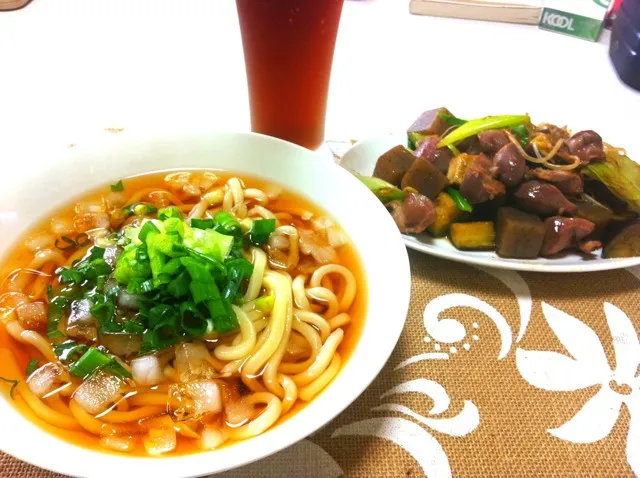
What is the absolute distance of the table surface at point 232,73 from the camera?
2068 millimetres

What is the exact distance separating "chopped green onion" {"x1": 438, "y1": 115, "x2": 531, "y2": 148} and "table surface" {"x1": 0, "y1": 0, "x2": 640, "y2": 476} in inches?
11.1

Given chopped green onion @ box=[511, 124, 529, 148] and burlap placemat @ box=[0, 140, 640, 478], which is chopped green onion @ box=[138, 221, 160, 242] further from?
chopped green onion @ box=[511, 124, 529, 148]

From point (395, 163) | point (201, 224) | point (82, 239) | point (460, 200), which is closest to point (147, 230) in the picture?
point (201, 224)

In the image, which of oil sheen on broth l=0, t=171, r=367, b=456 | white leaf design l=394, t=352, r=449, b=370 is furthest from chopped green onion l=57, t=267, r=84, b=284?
white leaf design l=394, t=352, r=449, b=370

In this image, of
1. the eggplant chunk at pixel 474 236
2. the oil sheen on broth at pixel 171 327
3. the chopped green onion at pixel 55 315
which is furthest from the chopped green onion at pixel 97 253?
the eggplant chunk at pixel 474 236

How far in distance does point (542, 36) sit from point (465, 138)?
1358mm

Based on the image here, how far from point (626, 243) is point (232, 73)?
1789mm

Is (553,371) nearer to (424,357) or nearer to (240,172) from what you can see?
(424,357)

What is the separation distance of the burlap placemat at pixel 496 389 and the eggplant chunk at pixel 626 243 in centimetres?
7

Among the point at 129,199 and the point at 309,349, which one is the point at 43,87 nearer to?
the point at 129,199

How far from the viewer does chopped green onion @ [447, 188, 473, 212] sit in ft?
5.41

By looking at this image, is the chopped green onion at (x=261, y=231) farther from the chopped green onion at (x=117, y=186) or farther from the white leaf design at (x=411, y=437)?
the white leaf design at (x=411, y=437)

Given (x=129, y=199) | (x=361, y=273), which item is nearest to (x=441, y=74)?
(x=361, y=273)

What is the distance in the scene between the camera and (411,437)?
1146 millimetres
